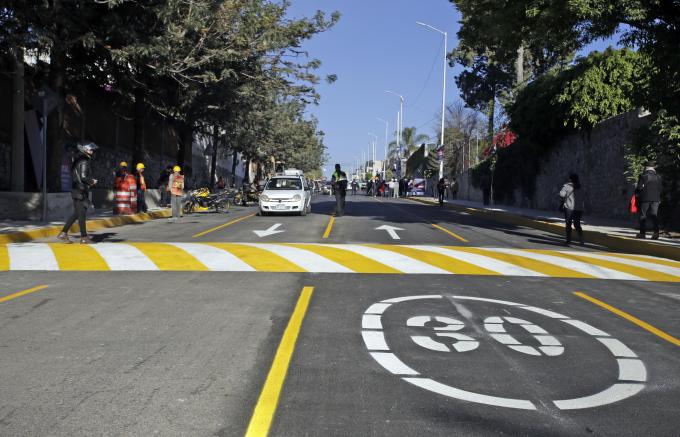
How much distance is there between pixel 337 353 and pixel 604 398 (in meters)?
1.93

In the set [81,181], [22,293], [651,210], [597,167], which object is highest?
[597,167]

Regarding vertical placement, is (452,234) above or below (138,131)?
below

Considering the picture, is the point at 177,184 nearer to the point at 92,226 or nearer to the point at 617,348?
the point at 92,226

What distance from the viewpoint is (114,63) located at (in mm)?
20953

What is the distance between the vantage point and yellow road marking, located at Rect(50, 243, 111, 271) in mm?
9539

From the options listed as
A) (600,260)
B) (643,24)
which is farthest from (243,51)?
(600,260)

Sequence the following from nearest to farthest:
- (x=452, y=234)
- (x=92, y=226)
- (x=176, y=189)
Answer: (x=452, y=234)
(x=92, y=226)
(x=176, y=189)

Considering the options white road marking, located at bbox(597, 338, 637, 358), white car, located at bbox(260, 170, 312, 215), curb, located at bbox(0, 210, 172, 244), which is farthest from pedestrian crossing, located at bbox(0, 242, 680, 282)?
white car, located at bbox(260, 170, 312, 215)

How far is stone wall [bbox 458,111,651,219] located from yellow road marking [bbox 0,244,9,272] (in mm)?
16082

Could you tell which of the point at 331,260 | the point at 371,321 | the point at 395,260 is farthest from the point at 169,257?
the point at 371,321

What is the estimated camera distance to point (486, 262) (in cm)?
1070

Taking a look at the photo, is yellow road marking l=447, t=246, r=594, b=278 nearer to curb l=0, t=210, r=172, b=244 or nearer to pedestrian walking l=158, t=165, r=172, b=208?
curb l=0, t=210, r=172, b=244

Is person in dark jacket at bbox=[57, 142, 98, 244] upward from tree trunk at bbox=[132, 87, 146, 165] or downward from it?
downward

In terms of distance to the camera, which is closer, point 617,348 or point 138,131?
point 617,348
